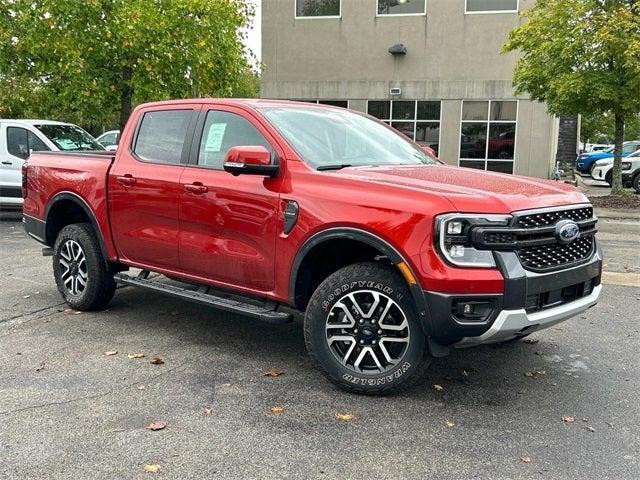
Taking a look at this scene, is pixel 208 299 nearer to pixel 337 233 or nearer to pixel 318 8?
pixel 337 233

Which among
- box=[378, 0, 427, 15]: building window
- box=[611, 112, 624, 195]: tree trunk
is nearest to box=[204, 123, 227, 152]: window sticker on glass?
box=[611, 112, 624, 195]: tree trunk

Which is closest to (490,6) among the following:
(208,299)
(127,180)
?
(127,180)

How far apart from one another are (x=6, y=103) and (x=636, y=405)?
53.4 ft

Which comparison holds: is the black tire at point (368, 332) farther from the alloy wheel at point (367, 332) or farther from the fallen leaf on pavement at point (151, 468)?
the fallen leaf on pavement at point (151, 468)

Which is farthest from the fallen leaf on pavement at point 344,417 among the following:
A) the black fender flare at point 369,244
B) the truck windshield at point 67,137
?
the truck windshield at point 67,137

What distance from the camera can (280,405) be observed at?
13.4 feet

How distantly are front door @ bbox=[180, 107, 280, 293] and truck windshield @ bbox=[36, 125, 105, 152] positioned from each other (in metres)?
7.85

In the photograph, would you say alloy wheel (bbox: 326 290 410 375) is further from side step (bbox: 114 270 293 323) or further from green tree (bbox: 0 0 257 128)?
green tree (bbox: 0 0 257 128)

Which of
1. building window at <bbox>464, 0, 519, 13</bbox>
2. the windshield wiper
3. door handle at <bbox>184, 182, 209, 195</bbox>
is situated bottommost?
door handle at <bbox>184, 182, 209, 195</bbox>

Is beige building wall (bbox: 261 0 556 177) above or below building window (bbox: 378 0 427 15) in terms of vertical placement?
below

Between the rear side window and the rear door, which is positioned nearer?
the rear door

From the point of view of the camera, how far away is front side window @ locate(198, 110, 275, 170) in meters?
4.90

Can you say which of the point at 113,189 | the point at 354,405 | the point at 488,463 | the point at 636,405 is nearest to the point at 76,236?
the point at 113,189

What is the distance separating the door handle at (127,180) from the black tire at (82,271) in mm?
757
